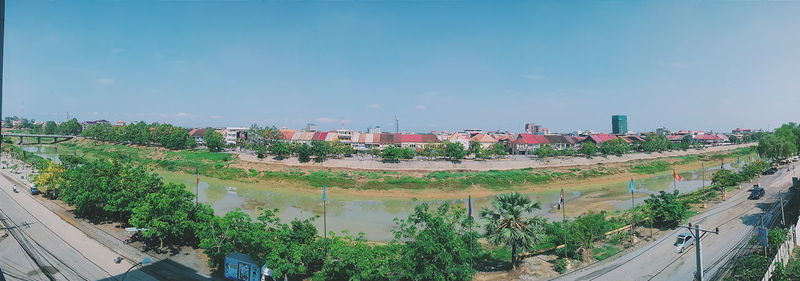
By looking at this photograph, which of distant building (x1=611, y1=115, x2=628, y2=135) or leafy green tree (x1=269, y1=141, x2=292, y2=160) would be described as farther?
distant building (x1=611, y1=115, x2=628, y2=135)

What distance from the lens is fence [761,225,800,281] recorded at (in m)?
14.8

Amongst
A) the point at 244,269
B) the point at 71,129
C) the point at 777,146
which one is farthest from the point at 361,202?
the point at 71,129

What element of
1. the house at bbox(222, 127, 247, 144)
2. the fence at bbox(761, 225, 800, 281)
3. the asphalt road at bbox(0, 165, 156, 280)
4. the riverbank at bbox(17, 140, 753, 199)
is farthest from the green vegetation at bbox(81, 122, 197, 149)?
the fence at bbox(761, 225, 800, 281)

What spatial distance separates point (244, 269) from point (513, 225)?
12.2 meters

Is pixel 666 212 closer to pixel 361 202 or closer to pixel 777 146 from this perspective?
pixel 361 202

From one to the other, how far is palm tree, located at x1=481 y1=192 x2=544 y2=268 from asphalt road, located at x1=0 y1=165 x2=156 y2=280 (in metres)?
16.0

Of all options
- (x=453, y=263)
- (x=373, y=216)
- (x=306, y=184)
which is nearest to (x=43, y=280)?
(x=453, y=263)

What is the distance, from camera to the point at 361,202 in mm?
41594

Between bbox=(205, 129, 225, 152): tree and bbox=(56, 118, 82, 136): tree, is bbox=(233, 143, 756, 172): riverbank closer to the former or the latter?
bbox=(205, 129, 225, 152): tree

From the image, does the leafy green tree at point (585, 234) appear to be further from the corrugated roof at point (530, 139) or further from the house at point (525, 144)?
the corrugated roof at point (530, 139)

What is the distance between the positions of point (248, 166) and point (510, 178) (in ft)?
127

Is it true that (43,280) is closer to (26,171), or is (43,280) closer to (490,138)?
(26,171)

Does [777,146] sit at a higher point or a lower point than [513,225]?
higher

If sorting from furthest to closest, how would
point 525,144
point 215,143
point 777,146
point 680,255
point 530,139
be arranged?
point 530,139 → point 525,144 → point 215,143 → point 777,146 → point 680,255
